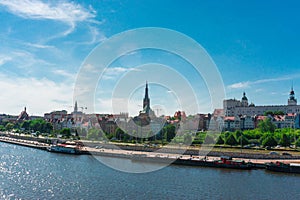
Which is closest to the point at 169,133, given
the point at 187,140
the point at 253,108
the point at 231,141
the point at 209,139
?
the point at 187,140

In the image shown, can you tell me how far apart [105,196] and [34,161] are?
810 inches

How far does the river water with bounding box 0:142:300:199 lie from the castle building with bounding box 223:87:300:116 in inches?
3436

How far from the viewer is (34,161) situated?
38875 millimetres

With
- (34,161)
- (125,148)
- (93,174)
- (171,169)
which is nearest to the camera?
(93,174)

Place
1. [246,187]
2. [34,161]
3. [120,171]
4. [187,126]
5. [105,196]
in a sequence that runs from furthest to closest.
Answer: [187,126] → [34,161] → [120,171] → [246,187] → [105,196]

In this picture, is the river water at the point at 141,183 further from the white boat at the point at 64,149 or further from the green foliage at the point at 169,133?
the green foliage at the point at 169,133

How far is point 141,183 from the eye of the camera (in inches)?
1019

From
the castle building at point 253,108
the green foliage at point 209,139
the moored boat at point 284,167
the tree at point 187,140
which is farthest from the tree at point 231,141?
the castle building at point 253,108

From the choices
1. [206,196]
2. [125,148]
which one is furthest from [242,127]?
[206,196]

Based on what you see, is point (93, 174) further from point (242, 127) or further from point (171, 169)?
point (242, 127)

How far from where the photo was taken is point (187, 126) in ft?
281

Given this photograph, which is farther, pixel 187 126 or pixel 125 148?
pixel 187 126

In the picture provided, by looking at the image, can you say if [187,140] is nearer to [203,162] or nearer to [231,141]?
[231,141]

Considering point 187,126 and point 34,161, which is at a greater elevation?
point 187,126
